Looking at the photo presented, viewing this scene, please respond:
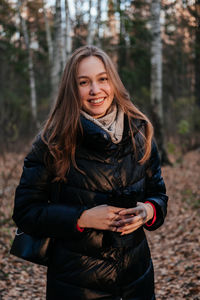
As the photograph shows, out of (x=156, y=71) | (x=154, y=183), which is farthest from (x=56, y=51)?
(x=154, y=183)

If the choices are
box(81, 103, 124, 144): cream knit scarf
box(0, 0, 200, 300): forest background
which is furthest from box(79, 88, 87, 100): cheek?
box(0, 0, 200, 300): forest background

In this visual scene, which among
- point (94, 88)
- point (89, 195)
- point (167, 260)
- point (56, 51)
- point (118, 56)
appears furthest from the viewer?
point (118, 56)

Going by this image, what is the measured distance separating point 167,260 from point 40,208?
3658 mm

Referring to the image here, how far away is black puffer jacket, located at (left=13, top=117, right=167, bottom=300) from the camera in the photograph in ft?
5.44

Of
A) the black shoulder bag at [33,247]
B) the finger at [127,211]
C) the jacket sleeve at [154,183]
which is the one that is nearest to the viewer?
the finger at [127,211]

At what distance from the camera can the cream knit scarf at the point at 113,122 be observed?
1.82 meters

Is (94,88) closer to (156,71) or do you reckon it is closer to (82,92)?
(82,92)

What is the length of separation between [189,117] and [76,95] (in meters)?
13.5

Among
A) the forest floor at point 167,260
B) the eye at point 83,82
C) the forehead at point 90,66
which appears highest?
the forehead at point 90,66

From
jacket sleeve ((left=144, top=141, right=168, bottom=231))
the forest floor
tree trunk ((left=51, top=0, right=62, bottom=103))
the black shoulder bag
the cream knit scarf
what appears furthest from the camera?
tree trunk ((left=51, top=0, right=62, bottom=103))

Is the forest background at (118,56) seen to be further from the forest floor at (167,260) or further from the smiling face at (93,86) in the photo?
the smiling face at (93,86)

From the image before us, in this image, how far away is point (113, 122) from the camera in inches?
75.4

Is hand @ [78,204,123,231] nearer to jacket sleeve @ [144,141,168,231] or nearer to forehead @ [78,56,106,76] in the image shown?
jacket sleeve @ [144,141,168,231]

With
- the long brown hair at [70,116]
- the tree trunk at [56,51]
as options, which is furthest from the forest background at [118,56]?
the long brown hair at [70,116]
